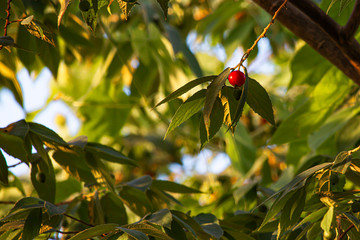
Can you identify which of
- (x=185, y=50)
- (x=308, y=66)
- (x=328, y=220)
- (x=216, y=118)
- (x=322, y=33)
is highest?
(x=185, y=50)

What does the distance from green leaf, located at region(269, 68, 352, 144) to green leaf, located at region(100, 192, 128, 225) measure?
13.7 inches

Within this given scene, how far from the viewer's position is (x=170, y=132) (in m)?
0.61

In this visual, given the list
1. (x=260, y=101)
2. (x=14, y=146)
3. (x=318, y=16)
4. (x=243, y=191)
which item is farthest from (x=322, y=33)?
(x=14, y=146)

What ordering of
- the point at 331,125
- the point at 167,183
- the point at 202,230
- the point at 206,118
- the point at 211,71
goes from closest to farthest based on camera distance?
1. the point at 206,118
2. the point at 202,230
3. the point at 167,183
4. the point at 331,125
5. the point at 211,71

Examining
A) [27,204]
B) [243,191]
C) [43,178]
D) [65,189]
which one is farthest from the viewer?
[65,189]

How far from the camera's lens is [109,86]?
1.68 m

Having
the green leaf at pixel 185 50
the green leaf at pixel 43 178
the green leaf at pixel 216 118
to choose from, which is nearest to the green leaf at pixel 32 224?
the green leaf at pixel 43 178

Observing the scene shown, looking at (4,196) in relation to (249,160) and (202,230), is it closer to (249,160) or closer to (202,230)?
(202,230)

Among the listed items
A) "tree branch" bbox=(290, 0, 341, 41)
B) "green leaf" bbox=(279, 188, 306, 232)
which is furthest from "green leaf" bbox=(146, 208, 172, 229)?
"tree branch" bbox=(290, 0, 341, 41)

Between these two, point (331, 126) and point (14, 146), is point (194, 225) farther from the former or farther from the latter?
point (331, 126)

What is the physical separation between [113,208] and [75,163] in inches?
3.6

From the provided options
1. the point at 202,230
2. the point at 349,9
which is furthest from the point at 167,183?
the point at 349,9

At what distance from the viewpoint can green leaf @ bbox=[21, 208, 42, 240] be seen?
577mm

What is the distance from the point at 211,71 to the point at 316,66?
73 centimetres
